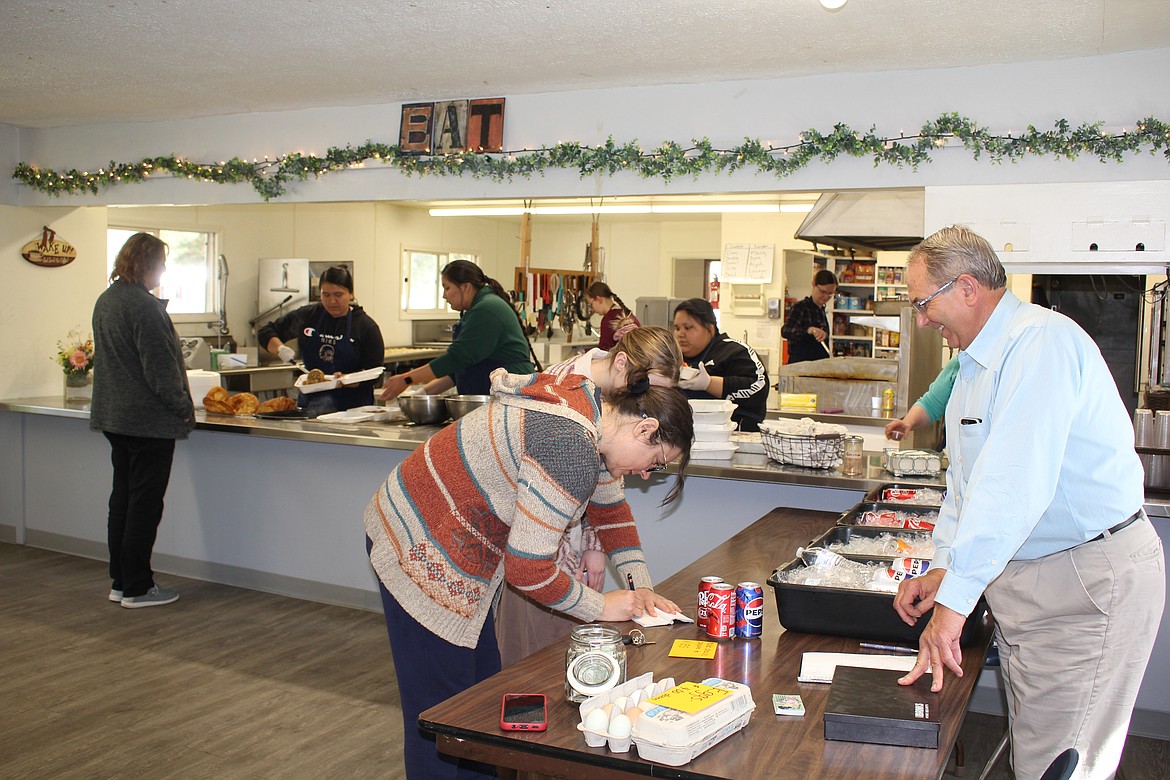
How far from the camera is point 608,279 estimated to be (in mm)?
13828

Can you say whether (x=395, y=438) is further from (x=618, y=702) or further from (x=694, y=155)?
(x=618, y=702)

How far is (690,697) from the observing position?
1.73 metres

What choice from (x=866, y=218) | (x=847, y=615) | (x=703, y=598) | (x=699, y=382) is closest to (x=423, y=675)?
(x=703, y=598)

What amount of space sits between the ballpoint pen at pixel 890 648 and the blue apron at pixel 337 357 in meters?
3.87

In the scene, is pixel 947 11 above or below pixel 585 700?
above

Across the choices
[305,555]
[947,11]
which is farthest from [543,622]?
[305,555]

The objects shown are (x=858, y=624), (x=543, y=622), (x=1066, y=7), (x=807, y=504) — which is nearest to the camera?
(x=858, y=624)

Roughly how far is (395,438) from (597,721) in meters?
3.08

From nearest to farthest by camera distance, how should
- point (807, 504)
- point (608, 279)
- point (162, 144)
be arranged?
1. point (807, 504)
2. point (162, 144)
3. point (608, 279)

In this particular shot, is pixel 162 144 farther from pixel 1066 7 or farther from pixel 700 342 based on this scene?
pixel 1066 7

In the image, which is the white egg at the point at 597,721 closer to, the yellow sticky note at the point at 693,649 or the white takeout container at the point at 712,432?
the yellow sticky note at the point at 693,649

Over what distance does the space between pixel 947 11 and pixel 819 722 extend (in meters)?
2.42

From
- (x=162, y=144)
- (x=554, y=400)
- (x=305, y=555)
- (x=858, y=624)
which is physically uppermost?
(x=162, y=144)

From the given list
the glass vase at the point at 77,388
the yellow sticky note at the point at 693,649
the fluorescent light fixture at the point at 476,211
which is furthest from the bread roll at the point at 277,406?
the fluorescent light fixture at the point at 476,211
